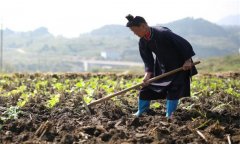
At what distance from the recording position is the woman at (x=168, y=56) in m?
6.07

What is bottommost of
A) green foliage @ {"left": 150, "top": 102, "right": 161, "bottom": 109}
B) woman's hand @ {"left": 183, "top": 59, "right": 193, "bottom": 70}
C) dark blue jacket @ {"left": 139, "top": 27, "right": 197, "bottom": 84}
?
green foliage @ {"left": 150, "top": 102, "right": 161, "bottom": 109}

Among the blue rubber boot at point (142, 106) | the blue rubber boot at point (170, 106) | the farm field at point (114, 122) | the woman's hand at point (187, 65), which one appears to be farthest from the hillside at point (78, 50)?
the woman's hand at point (187, 65)

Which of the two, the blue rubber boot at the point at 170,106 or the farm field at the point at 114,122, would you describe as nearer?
the farm field at the point at 114,122

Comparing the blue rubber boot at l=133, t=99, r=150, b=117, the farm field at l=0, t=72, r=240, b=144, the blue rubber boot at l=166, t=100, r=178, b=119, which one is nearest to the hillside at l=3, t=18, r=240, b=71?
the farm field at l=0, t=72, r=240, b=144

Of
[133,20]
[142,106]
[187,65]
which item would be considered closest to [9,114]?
[142,106]

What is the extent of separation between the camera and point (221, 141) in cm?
503

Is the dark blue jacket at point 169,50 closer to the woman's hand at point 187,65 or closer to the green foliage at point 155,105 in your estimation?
the woman's hand at point 187,65

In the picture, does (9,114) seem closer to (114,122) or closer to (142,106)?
(114,122)

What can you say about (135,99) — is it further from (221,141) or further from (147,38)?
(221,141)

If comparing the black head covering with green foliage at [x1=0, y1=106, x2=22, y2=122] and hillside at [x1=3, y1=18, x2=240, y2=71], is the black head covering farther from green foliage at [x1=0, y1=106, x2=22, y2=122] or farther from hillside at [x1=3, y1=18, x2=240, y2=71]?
hillside at [x1=3, y1=18, x2=240, y2=71]

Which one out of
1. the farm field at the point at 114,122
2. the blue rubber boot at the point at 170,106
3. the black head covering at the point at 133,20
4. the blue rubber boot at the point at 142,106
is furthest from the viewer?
the blue rubber boot at the point at 142,106

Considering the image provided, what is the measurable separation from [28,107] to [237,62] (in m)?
44.1

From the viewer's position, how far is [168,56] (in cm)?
628

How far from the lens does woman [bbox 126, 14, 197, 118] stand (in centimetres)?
607
